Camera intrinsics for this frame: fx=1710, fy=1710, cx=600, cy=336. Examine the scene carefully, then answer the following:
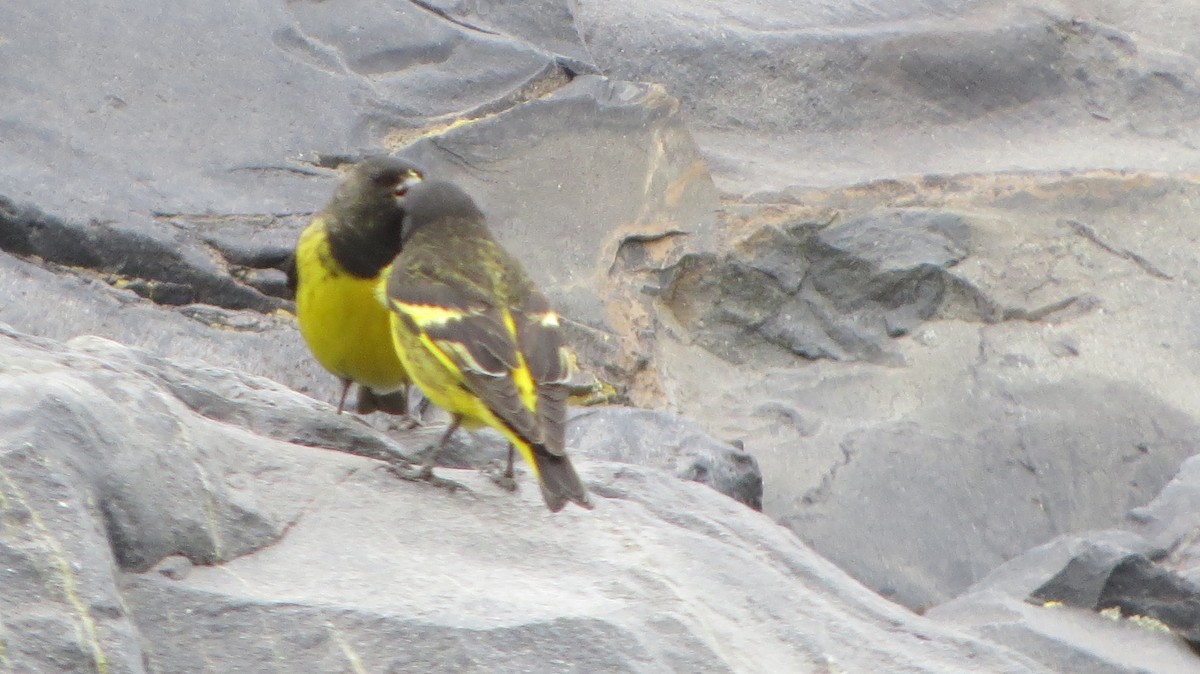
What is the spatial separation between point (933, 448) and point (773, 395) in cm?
75

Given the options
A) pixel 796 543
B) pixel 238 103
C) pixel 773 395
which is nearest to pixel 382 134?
pixel 238 103

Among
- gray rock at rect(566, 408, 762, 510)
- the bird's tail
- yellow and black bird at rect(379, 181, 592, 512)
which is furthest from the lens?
gray rock at rect(566, 408, 762, 510)

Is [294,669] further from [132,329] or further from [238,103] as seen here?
[238,103]

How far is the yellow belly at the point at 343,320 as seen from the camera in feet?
18.2

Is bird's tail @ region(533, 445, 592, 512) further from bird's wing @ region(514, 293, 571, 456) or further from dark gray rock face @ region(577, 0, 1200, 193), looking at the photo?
dark gray rock face @ region(577, 0, 1200, 193)

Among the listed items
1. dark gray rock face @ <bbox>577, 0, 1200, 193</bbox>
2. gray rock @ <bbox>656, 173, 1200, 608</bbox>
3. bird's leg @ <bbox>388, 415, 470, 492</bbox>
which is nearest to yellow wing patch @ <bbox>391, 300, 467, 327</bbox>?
bird's leg @ <bbox>388, 415, 470, 492</bbox>

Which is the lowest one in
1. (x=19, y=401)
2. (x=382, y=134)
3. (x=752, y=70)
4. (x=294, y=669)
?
(x=294, y=669)

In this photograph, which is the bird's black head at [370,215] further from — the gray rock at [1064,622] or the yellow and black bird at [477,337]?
the gray rock at [1064,622]

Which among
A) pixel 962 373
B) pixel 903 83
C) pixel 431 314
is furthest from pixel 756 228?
pixel 431 314

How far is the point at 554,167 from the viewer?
789 cm

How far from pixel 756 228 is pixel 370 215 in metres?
2.60

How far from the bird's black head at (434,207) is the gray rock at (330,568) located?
3.21 ft

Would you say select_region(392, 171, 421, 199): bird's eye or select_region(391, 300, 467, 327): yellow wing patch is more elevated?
select_region(392, 171, 421, 199): bird's eye

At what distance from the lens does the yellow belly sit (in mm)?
5562
